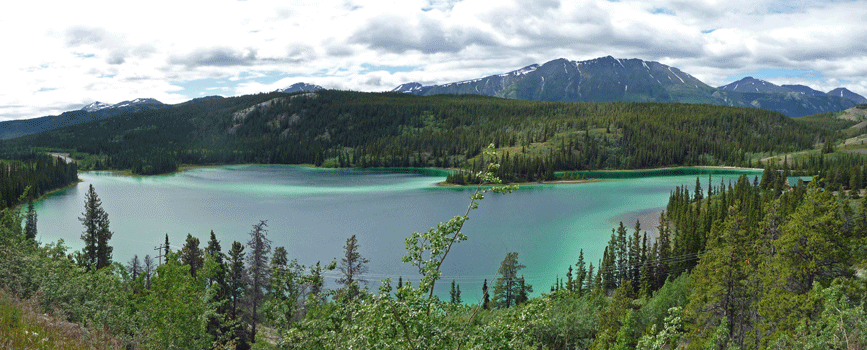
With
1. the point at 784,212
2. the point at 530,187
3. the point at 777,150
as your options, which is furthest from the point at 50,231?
the point at 777,150

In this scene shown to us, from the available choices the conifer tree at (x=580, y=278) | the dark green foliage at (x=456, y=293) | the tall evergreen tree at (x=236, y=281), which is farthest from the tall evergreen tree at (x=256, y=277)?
the conifer tree at (x=580, y=278)

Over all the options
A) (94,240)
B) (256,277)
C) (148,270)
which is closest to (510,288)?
(256,277)

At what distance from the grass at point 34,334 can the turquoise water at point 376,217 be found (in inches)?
1217

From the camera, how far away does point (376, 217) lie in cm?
7812

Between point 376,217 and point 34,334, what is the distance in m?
68.4

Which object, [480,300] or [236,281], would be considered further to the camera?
[236,281]

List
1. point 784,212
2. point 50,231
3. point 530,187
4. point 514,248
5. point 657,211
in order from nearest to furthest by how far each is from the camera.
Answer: point 784,212
point 514,248
point 50,231
point 657,211
point 530,187

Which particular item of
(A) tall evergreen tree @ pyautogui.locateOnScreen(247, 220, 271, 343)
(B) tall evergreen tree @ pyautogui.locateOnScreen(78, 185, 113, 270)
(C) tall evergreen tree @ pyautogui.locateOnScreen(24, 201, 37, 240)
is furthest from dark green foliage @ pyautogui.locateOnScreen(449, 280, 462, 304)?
(B) tall evergreen tree @ pyautogui.locateOnScreen(78, 185, 113, 270)

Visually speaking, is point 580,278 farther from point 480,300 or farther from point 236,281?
point 480,300

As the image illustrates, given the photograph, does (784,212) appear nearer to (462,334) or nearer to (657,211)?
(657,211)

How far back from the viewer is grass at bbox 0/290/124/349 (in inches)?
376

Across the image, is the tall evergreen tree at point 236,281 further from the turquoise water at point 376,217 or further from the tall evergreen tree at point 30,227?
the tall evergreen tree at point 30,227

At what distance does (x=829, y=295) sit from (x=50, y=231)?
3435 inches

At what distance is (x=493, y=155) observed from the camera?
24.0ft
